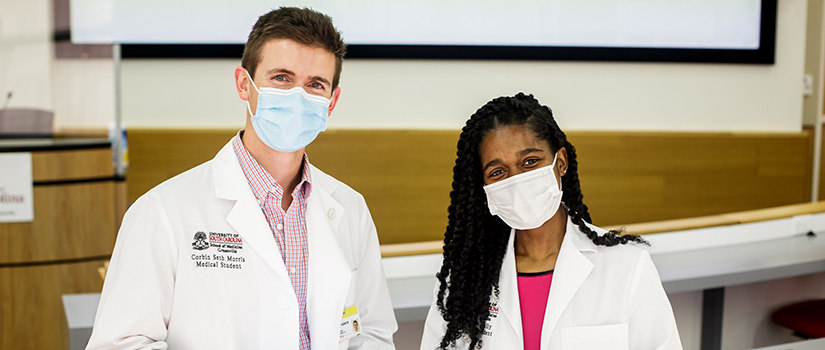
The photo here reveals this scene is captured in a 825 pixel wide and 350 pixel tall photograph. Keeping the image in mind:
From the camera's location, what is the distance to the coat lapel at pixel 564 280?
167cm

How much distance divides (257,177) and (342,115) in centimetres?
303

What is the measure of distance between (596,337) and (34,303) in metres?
3.31

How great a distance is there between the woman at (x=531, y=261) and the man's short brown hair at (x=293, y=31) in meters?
0.42

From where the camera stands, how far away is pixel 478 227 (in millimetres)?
1858

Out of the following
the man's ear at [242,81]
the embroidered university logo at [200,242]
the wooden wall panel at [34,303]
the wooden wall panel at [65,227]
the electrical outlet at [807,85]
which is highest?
the electrical outlet at [807,85]

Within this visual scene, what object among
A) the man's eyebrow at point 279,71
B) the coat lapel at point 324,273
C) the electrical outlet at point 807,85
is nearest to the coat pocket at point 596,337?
the coat lapel at point 324,273

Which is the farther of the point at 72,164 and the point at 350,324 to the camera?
the point at 72,164

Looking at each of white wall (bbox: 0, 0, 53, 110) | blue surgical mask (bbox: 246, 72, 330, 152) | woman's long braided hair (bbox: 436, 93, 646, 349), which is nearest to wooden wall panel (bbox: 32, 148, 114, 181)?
white wall (bbox: 0, 0, 53, 110)

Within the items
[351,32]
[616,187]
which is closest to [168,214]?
[351,32]

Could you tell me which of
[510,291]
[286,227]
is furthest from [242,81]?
[510,291]

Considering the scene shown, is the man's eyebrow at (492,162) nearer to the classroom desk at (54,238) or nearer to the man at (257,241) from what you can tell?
the man at (257,241)

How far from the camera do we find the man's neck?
168cm

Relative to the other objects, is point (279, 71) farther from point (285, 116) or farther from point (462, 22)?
point (462, 22)

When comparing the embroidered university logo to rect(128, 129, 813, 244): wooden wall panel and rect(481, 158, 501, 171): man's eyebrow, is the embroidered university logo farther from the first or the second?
rect(128, 129, 813, 244): wooden wall panel
